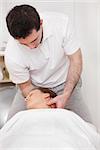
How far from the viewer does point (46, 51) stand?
1.60m

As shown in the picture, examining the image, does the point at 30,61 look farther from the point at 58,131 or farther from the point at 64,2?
the point at 64,2

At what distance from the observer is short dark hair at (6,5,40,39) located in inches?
50.9

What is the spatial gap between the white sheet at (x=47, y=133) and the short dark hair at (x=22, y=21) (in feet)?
1.24

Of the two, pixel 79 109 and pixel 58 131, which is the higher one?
pixel 58 131

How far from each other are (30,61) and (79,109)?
42 cm

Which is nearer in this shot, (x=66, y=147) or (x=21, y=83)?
(x=66, y=147)

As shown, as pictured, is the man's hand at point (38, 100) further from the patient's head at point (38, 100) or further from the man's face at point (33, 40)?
the man's face at point (33, 40)

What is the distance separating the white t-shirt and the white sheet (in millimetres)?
470

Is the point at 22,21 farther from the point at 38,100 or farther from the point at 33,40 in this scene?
the point at 38,100

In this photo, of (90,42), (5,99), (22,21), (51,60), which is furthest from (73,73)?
(5,99)

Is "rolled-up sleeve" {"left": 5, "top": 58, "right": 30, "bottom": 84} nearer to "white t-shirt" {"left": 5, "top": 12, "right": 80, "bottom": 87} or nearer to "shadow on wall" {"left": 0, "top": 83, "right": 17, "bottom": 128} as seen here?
"white t-shirt" {"left": 5, "top": 12, "right": 80, "bottom": 87}

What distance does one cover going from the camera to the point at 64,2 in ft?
7.87

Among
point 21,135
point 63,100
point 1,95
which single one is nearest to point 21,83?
point 63,100

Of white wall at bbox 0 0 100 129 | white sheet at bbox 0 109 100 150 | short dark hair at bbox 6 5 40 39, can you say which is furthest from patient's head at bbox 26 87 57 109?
white wall at bbox 0 0 100 129
